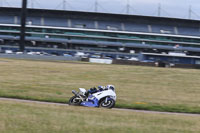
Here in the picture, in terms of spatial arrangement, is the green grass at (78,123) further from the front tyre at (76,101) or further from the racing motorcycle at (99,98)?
the front tyre at (76,101)

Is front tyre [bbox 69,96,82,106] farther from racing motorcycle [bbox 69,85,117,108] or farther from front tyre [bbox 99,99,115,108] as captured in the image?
front tyre [bbox 99,99,115,108]

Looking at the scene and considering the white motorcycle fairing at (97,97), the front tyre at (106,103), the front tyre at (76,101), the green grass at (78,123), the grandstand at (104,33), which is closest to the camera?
the green grass at (78,123)

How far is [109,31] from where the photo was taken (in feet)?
277

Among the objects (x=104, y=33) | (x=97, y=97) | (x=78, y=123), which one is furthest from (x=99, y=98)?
(x=104, y=33)

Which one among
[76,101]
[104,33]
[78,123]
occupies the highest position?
[104,33]

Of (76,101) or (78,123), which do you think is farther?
(76,101)

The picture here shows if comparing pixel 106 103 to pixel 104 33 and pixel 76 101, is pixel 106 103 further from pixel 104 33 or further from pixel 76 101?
pixel 104 33

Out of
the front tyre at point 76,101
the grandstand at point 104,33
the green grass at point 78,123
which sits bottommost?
the front tyre at point 76,101

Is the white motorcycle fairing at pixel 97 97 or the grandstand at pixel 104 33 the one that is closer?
the white motorcycle fairing at pixel 97 97

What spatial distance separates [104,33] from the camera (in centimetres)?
8494

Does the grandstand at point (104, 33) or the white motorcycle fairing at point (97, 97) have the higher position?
the grandstand at point (104, 33)

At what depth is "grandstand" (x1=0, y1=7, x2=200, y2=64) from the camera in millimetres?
83750

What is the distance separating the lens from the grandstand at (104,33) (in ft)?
275

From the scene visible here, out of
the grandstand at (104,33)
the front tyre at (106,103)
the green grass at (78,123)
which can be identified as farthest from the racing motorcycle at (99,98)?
the grandstand at (104,33)
